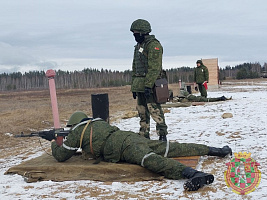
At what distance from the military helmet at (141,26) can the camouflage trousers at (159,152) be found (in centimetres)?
222

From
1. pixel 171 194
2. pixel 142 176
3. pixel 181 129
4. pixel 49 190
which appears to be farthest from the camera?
pixel 181 129

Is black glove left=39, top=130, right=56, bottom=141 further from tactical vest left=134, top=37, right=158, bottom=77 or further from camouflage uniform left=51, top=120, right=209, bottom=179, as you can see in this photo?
tactical vest left=134, top=37, right=158, bottom=77

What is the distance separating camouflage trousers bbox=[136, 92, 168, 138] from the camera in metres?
6.18

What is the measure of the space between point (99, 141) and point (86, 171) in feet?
1.47

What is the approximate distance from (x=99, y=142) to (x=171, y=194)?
1.44m

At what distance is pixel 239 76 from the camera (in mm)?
68625

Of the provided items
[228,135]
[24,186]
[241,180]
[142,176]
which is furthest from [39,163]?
[228,135]

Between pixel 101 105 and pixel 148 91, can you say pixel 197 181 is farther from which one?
pixel 101 105

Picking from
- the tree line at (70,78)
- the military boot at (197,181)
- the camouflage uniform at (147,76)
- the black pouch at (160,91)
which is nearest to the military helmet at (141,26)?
the camouflage uniform at (147,76)

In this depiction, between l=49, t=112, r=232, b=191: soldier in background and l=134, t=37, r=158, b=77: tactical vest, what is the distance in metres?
1.75

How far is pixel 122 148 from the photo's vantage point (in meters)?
4.64

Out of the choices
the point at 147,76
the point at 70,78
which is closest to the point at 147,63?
the point at 147,76

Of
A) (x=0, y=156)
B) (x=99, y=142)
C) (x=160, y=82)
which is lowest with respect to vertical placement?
(x=0, y=156)

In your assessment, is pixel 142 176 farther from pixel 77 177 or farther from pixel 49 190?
pixel 49 190
